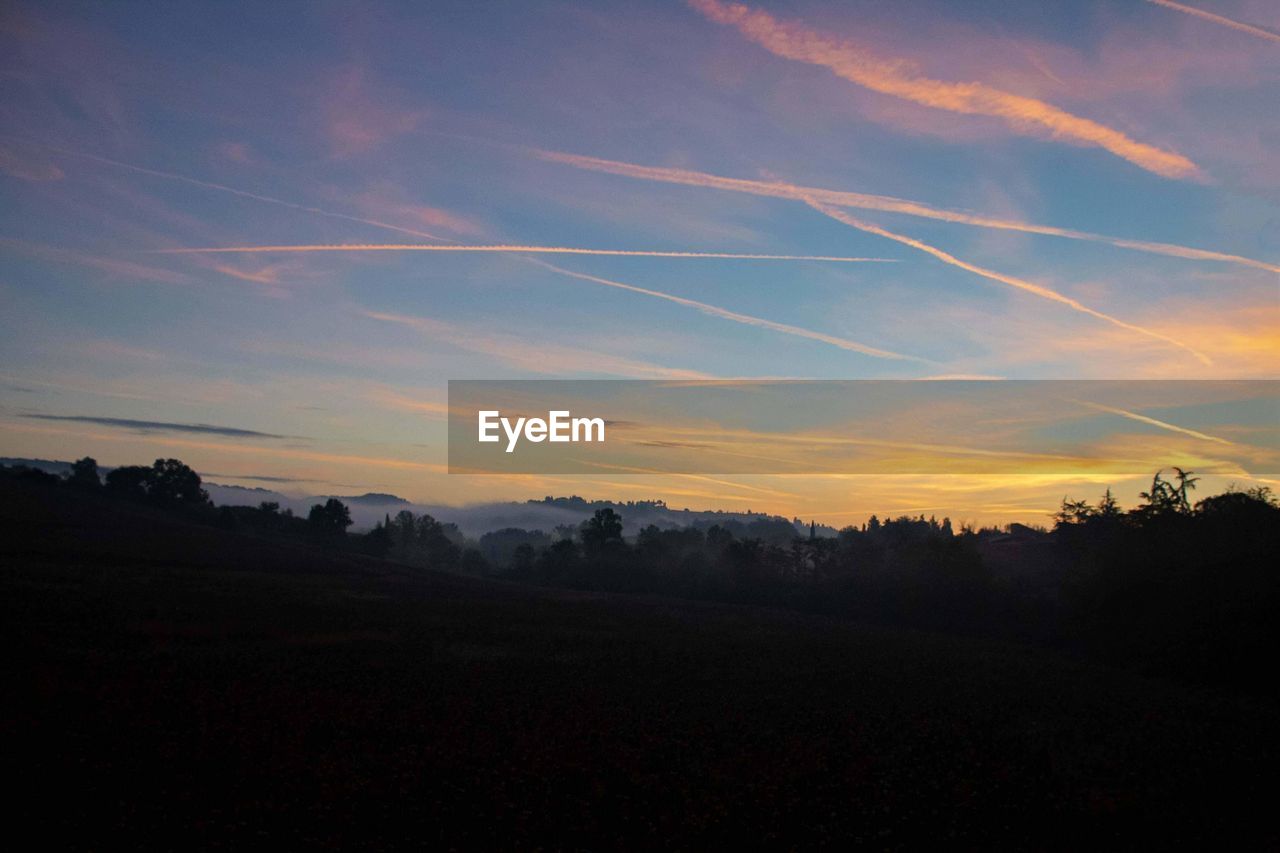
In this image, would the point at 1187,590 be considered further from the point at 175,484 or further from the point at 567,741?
the point at 175,484

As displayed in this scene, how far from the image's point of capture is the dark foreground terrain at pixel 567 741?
14625 mm

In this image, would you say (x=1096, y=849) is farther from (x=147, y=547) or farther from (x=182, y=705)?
(x=147, y=547)

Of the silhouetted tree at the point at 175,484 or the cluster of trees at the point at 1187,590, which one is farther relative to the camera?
the silhouetted tree at the point at 175,484

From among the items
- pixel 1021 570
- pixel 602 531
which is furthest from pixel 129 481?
pixel 1021 570

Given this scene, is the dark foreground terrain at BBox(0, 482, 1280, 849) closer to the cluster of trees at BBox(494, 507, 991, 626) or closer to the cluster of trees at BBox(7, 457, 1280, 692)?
the cluster of trees at BBox(7, 457, 1280, 692)

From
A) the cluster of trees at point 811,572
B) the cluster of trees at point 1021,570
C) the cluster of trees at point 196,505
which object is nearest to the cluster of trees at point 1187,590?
the cluster of trees at point 1021,570

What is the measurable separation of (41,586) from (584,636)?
107 ft

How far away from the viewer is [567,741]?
20.7 metres

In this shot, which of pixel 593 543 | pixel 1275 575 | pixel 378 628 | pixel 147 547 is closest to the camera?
pixel 1275 575

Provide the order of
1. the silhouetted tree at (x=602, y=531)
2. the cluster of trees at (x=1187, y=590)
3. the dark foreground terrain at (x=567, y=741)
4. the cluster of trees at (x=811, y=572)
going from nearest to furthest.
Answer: the dark foreground terrain at (x=567, y=741), the cluster of trees at (x=1187, y=590), the cluster of trees at (x=811, y=572), the silhouetted tree at (x=602, y=531)

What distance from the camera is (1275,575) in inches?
1566

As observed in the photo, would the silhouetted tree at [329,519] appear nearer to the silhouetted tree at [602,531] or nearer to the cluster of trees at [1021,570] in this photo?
the cluster of trees at [1021,570]

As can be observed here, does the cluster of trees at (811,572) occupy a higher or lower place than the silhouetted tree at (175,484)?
lower

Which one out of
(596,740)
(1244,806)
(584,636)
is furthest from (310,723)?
(584,636)
